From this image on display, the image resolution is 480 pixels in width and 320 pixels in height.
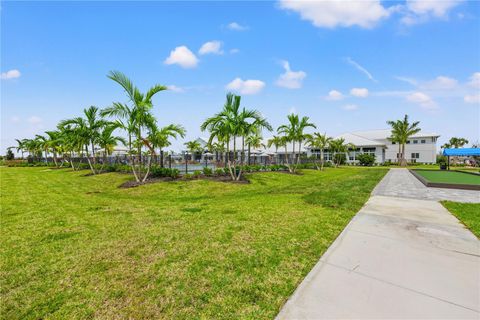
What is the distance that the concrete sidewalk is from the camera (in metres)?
2.26

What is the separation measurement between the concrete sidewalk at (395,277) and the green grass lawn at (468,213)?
0.84 feet

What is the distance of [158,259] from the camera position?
11.2 feet

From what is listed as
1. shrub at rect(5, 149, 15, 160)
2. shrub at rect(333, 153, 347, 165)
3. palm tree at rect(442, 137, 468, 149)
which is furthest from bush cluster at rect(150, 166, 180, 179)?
Result: palm tree at rect(442, 137, 468, 149)

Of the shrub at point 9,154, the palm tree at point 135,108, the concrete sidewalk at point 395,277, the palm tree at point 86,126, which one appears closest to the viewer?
the concrete sidewalk at point 395,277

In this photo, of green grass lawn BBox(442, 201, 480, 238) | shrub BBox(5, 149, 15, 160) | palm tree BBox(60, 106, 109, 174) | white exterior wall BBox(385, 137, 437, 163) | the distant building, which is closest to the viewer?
green grass lawn BBox(442, 201, 480, 238)

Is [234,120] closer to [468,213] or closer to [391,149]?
[468,213]

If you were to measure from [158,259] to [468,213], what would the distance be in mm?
7834

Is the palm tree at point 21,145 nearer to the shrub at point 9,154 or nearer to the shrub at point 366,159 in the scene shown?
the shrub at point 9,154

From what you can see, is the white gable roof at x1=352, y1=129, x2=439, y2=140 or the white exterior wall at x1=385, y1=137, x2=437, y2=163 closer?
the white exterior wall at x1=385, y1=137, x2=437, y2=163

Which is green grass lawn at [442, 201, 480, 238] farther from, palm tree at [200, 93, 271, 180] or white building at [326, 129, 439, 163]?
white building at [326, 129, 439, 163]

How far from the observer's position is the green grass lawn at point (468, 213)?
4.86 metres

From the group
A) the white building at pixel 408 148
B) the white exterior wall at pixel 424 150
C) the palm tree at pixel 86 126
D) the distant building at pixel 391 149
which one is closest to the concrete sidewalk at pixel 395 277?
the palm tree at pixel 86 126

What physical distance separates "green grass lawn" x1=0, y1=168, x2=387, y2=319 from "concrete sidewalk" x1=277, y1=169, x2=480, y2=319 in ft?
0.82

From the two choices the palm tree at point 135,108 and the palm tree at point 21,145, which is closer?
the palm tree at point 135,108
